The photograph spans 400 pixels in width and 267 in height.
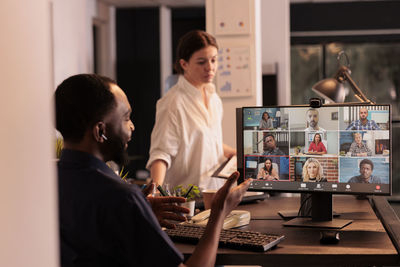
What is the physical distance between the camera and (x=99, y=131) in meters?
1.51

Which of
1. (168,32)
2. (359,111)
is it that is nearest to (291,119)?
(359,111)

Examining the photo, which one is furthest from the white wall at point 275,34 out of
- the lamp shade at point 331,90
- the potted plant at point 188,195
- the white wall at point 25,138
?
the white wall at point 25,138

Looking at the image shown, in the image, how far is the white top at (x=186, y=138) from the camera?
10.3 feet

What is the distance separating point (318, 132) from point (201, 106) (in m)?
1.19

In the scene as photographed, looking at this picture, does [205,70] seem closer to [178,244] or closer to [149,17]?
[178,244]

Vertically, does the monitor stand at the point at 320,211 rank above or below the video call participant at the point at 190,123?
below

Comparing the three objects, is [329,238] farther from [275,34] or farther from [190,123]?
[275,34]

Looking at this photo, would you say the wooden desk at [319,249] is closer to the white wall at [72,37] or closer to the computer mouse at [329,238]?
the computer mouse at [329,238]

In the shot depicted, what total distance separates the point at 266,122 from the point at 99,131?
0.88 meters

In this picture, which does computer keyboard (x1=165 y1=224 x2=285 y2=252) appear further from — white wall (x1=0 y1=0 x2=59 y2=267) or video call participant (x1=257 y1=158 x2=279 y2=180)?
white wall (x1=0 y1=0 x2=59 y2=267)

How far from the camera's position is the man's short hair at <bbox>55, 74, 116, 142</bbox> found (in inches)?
58.4

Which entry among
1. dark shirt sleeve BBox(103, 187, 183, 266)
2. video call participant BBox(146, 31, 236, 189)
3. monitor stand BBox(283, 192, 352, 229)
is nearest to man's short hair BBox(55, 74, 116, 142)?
dark shirt sleeve BBox(103, 187, 183, 266)

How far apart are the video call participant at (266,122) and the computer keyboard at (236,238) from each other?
465mm

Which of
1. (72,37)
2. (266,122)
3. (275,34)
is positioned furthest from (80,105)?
(275,34)
